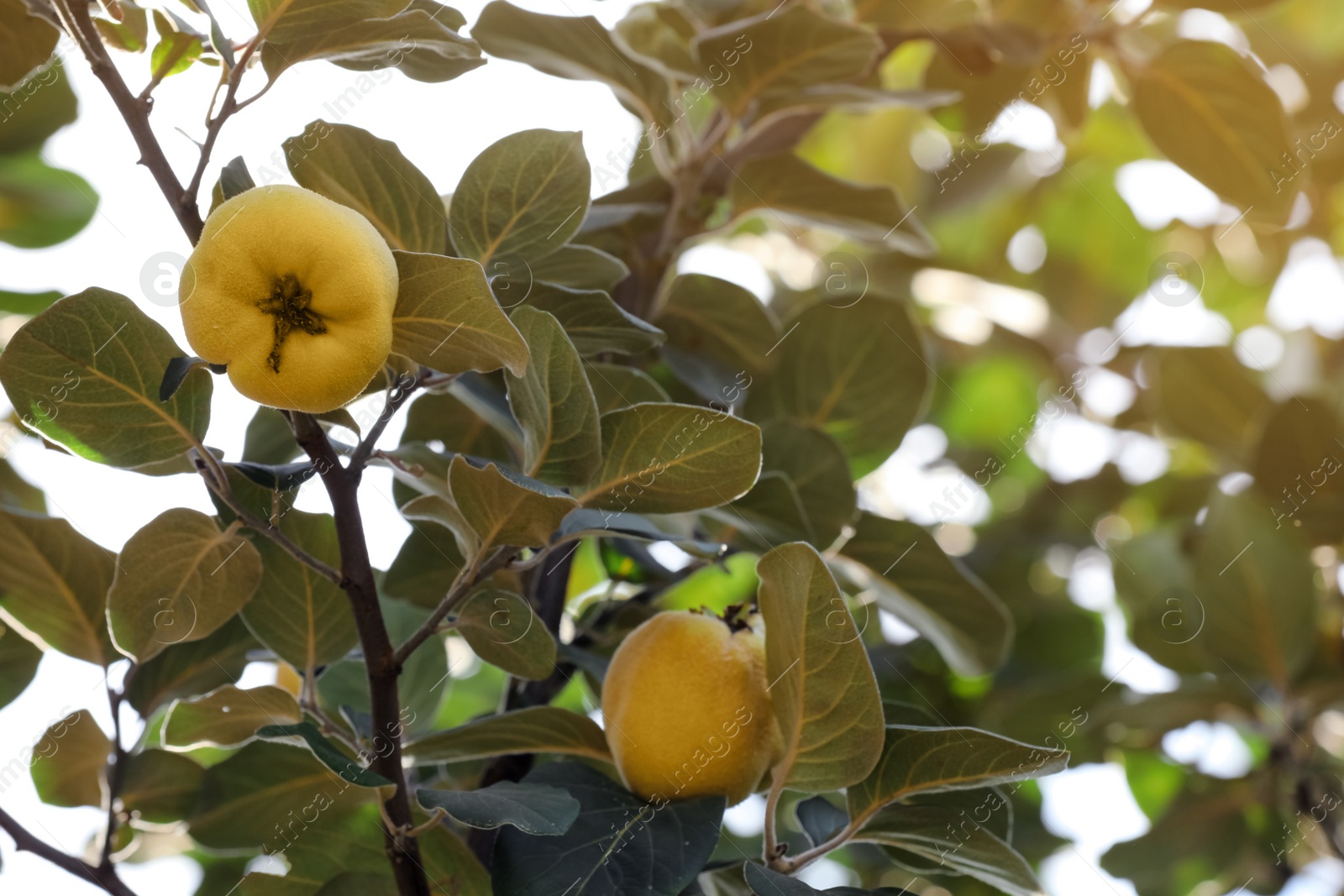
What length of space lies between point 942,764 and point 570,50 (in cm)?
81

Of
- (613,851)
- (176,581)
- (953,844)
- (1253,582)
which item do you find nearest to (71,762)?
(176,581)

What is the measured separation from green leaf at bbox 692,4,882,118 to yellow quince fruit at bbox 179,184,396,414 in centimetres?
54

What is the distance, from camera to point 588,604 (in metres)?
1.15

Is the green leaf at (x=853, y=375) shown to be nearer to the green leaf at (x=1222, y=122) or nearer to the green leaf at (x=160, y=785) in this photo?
the green leaf at (x=1222, y=122)

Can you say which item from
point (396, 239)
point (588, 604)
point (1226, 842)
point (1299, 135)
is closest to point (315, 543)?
point (396, 239)

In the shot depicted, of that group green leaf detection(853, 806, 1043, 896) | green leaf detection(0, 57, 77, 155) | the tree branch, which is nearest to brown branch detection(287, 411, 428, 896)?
the tree branch

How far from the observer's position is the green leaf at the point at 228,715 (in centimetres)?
78

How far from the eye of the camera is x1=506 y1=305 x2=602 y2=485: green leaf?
660mm

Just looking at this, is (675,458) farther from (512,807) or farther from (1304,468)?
(1304,468)

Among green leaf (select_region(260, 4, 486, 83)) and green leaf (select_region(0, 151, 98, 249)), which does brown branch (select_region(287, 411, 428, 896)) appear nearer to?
green leaf (select_region(260, 4, 486, 83))

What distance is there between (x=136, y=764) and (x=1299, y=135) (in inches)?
77.1

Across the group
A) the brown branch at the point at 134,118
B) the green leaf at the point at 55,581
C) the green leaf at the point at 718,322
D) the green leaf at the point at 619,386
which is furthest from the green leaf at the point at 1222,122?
the green leaf at the point at 55,581

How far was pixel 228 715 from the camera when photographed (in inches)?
31.7

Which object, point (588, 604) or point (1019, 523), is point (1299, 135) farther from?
point (588, 604)
